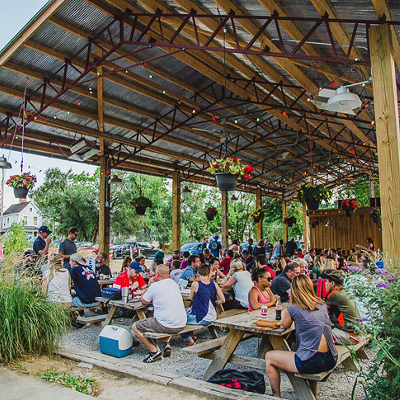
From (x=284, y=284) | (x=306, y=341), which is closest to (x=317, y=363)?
(x=306, y=341)

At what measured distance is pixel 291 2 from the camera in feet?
16.5

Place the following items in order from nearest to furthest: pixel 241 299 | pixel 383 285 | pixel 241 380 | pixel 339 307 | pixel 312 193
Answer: pixel 383 285 → pixel 241 380 → pixel 339 307 → pixel 241 299 → pixel 312 193

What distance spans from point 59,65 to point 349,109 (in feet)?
19.0

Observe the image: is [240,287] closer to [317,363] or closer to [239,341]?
[239,341]

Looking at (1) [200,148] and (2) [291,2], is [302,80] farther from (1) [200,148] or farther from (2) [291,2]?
(1) [200,148]

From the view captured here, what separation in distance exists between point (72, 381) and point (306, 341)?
2.10 m

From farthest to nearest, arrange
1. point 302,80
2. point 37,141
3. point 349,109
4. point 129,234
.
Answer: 1. point 129,234
2. point 37,141
3. point 302,80
4. point 349,109

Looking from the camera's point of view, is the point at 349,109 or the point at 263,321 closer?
the point at 263,321

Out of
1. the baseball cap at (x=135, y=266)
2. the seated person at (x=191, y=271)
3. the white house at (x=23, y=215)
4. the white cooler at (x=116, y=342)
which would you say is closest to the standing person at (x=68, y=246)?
the baseball cap at (x=135, y=266)

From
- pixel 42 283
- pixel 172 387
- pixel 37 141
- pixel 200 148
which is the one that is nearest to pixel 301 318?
pixel 172 387

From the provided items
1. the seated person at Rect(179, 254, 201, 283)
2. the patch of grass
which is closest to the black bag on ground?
the patch of grass

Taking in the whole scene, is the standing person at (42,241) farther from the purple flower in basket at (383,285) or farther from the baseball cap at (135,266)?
the purple flower in basket at (383,285)

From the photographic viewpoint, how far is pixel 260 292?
4766mm

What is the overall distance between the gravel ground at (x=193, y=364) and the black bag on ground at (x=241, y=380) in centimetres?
42
